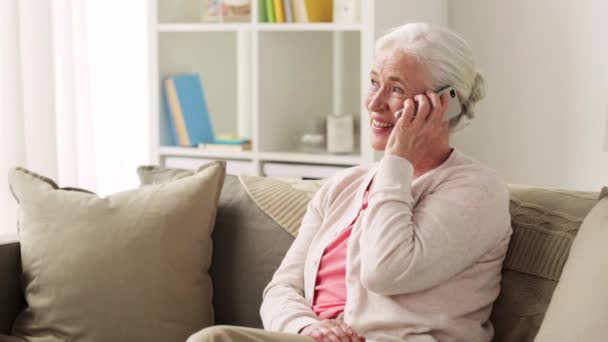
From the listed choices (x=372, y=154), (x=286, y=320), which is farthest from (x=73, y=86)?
(x=286, y=320)

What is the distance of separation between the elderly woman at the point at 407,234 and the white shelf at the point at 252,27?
1292 millimetres

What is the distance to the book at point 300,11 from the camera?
11.5 ft

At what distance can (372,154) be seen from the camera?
3312 millimetres

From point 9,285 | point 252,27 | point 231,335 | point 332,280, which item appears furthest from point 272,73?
point 231,335

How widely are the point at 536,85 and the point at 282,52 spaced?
938 mm

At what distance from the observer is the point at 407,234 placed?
1825 millimetres

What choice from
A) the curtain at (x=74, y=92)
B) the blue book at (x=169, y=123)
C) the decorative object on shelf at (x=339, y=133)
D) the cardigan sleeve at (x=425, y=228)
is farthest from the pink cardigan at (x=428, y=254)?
the blue book at (x=169, y=123)

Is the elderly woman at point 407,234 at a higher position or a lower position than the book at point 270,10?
lower

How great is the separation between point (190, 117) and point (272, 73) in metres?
0.38

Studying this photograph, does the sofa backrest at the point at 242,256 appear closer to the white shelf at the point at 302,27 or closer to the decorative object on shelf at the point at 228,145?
the white shelf at the point at 302,27

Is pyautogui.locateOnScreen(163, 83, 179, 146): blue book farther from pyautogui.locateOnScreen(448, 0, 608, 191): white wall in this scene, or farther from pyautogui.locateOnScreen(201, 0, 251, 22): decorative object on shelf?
pyautogui.locateOnScreen(448, 0, 608, 191): white wall

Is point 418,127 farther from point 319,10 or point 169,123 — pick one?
point 169,123

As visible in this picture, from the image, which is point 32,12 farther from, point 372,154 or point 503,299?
point 503,299

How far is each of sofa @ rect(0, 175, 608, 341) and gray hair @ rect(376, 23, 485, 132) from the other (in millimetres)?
280
